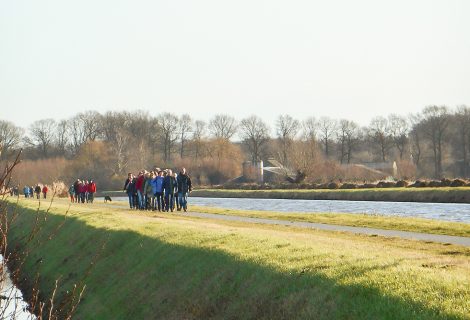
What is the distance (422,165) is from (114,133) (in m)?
52.5

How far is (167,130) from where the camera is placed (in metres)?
128

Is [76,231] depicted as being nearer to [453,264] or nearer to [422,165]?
[453,264]

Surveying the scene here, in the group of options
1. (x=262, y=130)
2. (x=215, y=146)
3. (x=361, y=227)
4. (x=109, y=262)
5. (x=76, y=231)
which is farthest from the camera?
(x=262, y=130)

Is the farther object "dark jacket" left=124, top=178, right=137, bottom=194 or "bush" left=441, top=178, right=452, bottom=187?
"bush" left=441, top=178, right=452, bottom=187

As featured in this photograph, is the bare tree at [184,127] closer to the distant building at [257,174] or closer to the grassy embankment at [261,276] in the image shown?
the distant building at [257,174]

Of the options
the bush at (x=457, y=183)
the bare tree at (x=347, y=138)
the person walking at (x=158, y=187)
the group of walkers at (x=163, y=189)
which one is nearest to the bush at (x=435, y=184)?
the bush at (x=457, y=183)

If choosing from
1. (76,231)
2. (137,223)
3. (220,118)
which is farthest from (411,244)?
(220,118)

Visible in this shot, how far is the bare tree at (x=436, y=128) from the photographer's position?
104875 mm

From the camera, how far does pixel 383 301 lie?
9383mm

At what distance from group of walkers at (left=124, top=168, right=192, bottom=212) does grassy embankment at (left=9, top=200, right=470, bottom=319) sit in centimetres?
951

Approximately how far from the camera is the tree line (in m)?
102

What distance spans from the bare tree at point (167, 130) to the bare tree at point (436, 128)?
45.3 metres

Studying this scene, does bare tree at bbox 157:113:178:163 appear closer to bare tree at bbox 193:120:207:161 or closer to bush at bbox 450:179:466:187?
bare tree at bbox 193:120:207:161

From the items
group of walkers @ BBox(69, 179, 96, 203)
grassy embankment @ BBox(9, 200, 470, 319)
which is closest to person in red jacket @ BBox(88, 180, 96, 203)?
group of walkers @ BBox(69, 179, 96, 203)
